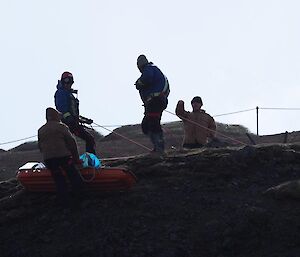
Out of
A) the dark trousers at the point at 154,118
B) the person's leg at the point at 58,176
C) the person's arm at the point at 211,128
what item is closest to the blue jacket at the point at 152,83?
the dark trousers at the point at 154,118

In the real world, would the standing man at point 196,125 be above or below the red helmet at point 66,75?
below

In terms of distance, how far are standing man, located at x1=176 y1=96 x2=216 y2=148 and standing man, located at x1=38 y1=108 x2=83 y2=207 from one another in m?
3.99

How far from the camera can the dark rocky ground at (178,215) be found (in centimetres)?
1168

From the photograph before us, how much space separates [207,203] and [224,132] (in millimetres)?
19379

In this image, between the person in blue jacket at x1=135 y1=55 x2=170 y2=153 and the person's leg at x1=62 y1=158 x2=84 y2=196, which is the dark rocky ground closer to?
the person's leg at x1=62 y1=158 x2=84 y2=196

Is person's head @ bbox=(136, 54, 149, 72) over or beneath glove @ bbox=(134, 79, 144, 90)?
over

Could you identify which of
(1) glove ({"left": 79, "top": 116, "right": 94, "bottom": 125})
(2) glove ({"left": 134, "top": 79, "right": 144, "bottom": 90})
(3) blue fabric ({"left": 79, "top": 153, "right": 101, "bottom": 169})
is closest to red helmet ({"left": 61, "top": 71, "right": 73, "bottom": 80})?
(1) glove ({"left": 79, "top": 116, "right": 94, "bottom": 125})

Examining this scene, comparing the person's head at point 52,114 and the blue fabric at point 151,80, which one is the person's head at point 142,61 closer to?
the blue fabric at point 151,80

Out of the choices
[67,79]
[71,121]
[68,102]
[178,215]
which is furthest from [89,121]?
[178,215]

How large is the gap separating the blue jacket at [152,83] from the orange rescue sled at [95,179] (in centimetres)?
249

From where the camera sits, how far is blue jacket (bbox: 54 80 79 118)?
48.9ft

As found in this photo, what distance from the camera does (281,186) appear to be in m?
12.8

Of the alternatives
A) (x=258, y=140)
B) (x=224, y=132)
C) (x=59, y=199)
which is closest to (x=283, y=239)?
(x=59, y=199)

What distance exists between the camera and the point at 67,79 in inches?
584
